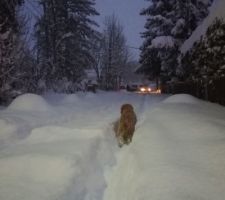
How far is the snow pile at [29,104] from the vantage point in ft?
50.7

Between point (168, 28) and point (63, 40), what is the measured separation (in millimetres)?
9833

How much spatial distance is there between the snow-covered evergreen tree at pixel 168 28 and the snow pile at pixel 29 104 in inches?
670

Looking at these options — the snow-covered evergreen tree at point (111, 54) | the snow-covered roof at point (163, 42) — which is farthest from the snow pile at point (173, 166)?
the snow-covered evergreen tree at point (111, 54)

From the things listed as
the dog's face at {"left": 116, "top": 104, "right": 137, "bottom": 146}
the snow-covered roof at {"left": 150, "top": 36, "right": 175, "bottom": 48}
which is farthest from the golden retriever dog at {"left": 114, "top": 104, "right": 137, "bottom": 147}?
the snow-covered roof at {"left": 150, "top": 36, "right": 175, "bottom": 48}

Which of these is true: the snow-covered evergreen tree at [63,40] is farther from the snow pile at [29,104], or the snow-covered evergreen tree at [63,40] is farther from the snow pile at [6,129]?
the snow pile at [6,129]

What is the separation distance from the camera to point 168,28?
32.6 metres

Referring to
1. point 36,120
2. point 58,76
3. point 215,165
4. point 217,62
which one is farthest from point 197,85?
point 215,165

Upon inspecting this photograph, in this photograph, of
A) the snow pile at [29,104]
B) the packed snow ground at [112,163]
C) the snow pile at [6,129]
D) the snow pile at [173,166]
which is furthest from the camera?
the snow pile at [29,104]

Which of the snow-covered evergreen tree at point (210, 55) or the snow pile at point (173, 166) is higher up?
the snow-covered evergreen tree at point (210, 55)

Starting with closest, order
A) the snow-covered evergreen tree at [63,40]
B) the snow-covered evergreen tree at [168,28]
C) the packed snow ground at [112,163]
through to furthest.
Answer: the packed snow ground at [112,163], the snow-covered evergreen tree at [168,28], the snow-covered evergreen tree at [63,40]

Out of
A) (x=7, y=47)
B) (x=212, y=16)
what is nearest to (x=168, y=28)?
(x=212, y=16)

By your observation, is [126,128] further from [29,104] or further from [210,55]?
[210,55]

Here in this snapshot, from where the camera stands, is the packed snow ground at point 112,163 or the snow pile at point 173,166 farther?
the packed snow ground at point 112,163

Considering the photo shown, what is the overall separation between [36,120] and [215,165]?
26.4ft
